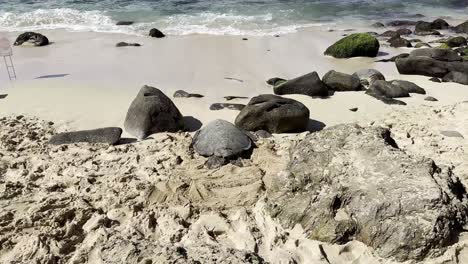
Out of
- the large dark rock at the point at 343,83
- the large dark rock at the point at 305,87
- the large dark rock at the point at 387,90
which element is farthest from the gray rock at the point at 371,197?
the large dark rock at the point at 343,83

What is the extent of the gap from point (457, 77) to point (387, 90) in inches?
80.1

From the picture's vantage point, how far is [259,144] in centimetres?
661

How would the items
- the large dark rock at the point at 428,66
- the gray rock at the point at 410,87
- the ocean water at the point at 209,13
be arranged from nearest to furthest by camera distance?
the gray rock at the point at 410,87, the large dark rock at the point at 428,66, the ocean water at the point at 209,13

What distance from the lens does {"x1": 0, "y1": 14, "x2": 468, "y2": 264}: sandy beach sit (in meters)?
4.19

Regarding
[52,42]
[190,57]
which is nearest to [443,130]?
[190,57]

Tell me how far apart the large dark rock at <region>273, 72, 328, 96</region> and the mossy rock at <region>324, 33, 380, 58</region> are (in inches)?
138

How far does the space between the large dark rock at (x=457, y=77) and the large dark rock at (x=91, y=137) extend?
23.5 ft

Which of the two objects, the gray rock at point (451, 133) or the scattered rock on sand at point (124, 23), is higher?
the scattered rock on sand at point (124, 23)

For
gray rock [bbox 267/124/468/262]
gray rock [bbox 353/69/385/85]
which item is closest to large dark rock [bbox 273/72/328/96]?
gray rock [bbox 353/69/385/85]

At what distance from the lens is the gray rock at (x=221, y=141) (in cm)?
625

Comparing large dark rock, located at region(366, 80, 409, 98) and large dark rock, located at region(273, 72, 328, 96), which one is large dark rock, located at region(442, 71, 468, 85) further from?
large dark rock, located at region(273, 72, 328, 96)

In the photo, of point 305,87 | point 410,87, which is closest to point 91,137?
point 305,87

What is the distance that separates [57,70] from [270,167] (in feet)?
22.1

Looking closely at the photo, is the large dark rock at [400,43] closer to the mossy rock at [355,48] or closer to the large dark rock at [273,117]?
the mossy rock at [355,48]
